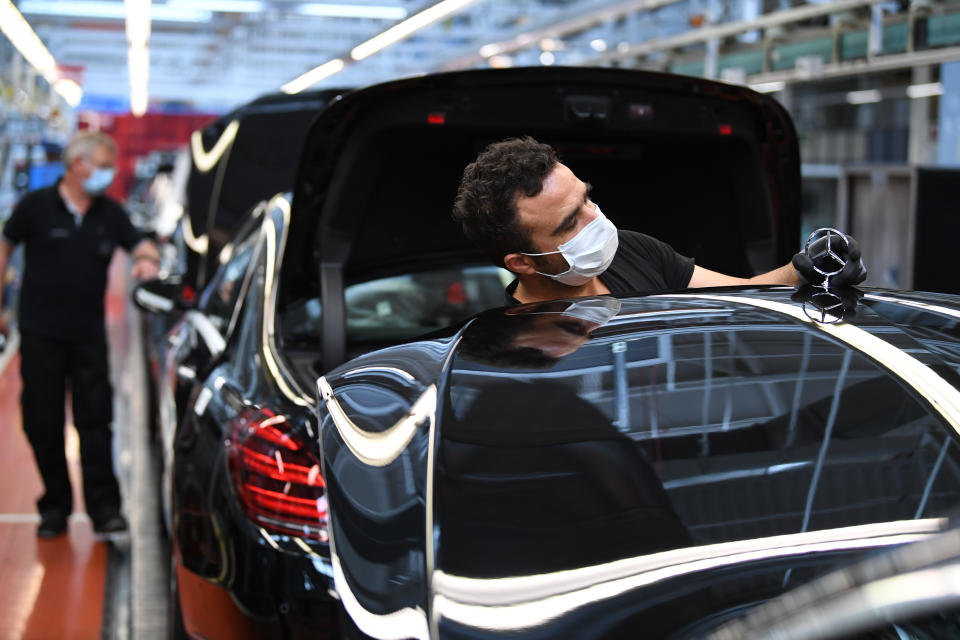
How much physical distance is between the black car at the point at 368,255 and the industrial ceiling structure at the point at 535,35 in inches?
55.2

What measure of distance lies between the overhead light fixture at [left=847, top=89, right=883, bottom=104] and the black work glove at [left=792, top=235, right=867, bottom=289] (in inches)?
252

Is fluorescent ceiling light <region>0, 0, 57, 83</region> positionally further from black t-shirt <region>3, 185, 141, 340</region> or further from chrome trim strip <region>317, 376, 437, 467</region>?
chrome trim strip <region>317, 376, 437, 467</region>

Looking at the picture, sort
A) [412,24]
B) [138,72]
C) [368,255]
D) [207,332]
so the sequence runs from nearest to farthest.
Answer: [368,255]
[207,332]
[412,24]
[138,72]

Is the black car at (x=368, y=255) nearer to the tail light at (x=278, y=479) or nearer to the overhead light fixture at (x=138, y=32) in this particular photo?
the tail light at (x=278, y=479)

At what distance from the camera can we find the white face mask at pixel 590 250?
2217mm

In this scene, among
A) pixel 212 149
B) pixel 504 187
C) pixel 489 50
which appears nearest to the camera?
pixel 504 187

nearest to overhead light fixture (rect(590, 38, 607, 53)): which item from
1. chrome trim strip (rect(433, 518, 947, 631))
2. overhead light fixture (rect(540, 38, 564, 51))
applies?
overhead light fixture (rect(540, 38, 564, 51))

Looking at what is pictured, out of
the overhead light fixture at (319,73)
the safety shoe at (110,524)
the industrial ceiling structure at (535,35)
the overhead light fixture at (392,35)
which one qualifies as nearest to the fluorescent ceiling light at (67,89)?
the industrial ceiling structure at (535,35)

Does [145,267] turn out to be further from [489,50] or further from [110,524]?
[489,50]

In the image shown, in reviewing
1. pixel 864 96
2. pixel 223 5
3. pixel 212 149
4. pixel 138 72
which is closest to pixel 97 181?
pixel 212 149

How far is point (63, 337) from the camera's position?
4.79 metres

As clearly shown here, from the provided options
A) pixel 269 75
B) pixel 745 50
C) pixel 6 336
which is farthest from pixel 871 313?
pixel 269 75

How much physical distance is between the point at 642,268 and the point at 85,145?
3263mm

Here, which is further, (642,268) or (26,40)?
(26,40)
